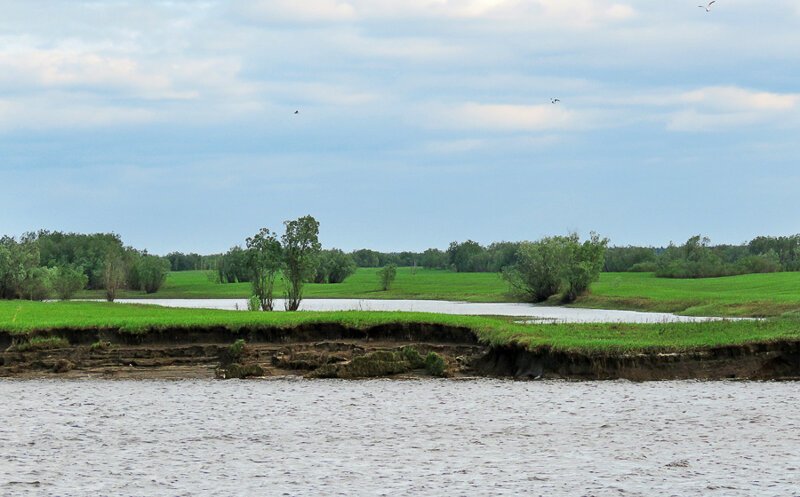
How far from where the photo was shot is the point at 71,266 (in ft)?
404

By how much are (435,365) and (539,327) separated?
4.60 metres

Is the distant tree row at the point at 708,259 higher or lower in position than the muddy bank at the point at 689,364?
higher

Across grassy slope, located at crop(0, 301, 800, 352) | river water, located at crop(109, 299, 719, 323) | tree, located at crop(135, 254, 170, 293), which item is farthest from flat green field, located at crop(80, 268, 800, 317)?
grassy slope, located at crop(0, 301, 800, 352)

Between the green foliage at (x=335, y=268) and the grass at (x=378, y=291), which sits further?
the green foliage at (x=335, y=268)

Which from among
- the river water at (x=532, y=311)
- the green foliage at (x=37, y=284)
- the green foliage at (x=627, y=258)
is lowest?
the river water at (x=532, y=311)

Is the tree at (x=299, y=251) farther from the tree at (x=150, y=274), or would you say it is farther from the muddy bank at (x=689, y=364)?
the tree at (x=150, y=274)

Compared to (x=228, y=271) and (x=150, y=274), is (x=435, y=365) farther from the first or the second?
(x=228, y=271)

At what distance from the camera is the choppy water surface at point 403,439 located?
17047 millimetres

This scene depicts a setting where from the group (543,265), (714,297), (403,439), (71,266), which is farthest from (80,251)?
(403,439)

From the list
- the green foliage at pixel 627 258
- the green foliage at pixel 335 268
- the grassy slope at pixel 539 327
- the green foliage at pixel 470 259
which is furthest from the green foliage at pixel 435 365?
the green foliage at pixel 470 259

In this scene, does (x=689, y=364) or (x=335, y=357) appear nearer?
(x=689, y=364)

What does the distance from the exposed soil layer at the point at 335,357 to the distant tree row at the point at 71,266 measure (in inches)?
1987

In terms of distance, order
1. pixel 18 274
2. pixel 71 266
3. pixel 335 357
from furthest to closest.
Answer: pixel 71 266
pixel 18 274
pixel 335 357

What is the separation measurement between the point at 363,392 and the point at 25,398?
924 cm
